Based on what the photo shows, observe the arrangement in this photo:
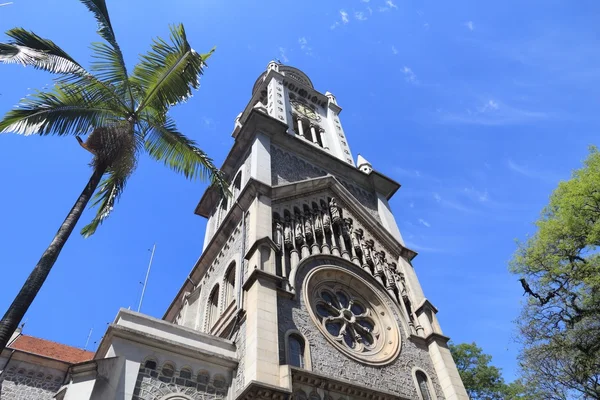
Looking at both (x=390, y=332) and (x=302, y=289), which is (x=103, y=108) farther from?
(x=390, y=332)

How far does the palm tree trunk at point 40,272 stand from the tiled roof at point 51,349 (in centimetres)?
1168

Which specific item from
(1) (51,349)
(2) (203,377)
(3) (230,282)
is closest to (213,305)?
(3) (230,282)

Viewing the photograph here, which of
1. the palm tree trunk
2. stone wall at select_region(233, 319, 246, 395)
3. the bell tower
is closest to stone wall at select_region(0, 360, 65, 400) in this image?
the bell tower

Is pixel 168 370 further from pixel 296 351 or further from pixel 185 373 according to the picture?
pixel 296 351

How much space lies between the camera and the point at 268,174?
16953mm

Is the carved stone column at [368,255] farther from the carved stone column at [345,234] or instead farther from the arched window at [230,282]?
the arched window at [230,282]

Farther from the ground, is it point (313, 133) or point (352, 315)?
point (313, 133)

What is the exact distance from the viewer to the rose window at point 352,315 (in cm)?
1280

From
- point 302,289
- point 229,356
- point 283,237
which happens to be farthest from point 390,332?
point 229,356

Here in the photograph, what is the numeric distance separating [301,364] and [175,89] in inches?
316

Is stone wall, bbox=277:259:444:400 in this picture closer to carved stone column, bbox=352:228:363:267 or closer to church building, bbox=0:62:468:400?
church building, bbox=0:62:468:400

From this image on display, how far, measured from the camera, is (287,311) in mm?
11969

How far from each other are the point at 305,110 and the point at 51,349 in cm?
2027

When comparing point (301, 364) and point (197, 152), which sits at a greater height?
point (197, 152)
